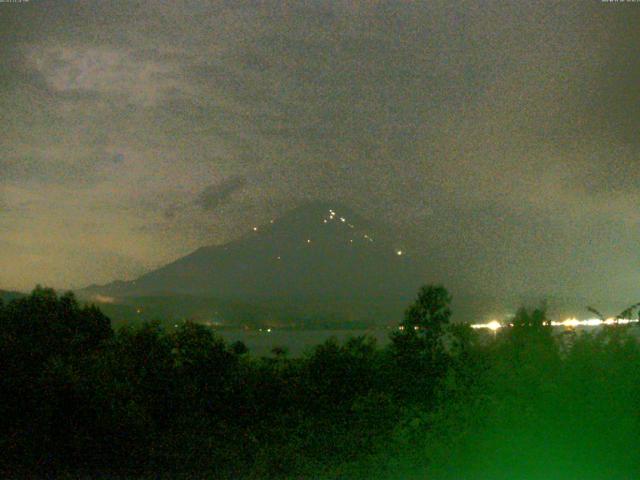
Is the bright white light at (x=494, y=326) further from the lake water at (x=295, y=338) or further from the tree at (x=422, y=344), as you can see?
the tree at (x=422, y=344)

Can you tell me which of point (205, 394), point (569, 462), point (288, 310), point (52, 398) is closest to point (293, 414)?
point (205, 394)

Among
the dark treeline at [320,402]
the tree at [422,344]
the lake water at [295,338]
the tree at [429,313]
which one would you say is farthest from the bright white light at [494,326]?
the tree at [429,313]

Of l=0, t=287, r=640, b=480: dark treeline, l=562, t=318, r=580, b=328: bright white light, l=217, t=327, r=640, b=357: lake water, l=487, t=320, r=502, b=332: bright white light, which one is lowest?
l=0, t=287, r=640, b=480: dark treeline

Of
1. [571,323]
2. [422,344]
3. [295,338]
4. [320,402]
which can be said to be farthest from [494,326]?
[295,338]

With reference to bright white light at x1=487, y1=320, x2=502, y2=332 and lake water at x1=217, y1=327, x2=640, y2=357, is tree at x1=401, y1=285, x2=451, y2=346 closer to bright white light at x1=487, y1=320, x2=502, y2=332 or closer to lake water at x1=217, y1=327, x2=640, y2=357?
lake water at x1=217, y1=327, x2=640, y2=357

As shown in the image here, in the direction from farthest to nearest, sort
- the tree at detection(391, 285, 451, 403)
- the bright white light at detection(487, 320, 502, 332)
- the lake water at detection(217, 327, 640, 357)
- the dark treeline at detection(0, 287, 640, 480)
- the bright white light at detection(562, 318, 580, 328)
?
the lake water at detection(217, 327, 640, 357) < the tree at detection(391, 285, 451, 403) < the bright white light at detection(562, 318, 580, 328) < the bright white light at detection(487, 320, 502, 332) < the dark treeline at detection(0, 287, 640, 480)

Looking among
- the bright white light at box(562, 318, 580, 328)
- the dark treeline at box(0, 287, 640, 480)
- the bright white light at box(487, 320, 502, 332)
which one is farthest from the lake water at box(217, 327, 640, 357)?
the dark treeline at box(0, 287, 640, 480)

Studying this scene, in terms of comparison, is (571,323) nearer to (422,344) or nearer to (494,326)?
(494,326)

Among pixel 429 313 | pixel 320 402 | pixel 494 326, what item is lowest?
pixel 320 402

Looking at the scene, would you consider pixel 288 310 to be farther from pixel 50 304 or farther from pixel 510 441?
pixel 510 441
